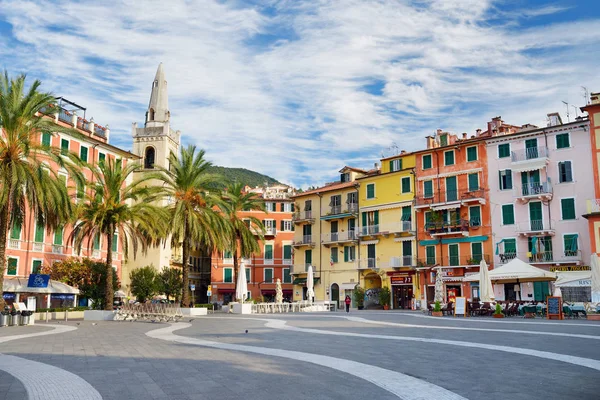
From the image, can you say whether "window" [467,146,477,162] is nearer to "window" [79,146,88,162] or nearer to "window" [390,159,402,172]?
"window" [390,159,402,172]

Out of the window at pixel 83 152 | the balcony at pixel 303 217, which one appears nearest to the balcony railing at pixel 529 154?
the balcony at pixel 303 217

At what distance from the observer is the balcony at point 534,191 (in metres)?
43.7

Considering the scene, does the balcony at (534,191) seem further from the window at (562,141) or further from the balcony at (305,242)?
the balcony at (305,242)

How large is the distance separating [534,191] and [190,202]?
90.0 ft

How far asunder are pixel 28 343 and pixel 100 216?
1633 cm

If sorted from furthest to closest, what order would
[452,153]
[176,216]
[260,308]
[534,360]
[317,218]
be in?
[317,218], [452,153], [260,308], [176,216], [534,360]

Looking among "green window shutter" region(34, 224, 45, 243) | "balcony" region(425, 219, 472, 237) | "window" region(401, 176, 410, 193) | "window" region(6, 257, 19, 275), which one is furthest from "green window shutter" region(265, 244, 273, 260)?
"window" region(6, 257, 19, 275)

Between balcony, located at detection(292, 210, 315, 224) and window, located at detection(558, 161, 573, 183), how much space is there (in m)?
26.6

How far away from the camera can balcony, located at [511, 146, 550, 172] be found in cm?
4419

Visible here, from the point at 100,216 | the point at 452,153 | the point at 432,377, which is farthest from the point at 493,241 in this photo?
the point at 432,377

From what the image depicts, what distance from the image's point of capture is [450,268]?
160 ft

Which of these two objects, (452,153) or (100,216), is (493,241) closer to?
(452,153)

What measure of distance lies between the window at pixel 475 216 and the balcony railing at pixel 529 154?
17.3ft

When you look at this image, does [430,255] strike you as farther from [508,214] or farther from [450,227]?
[508,214]
